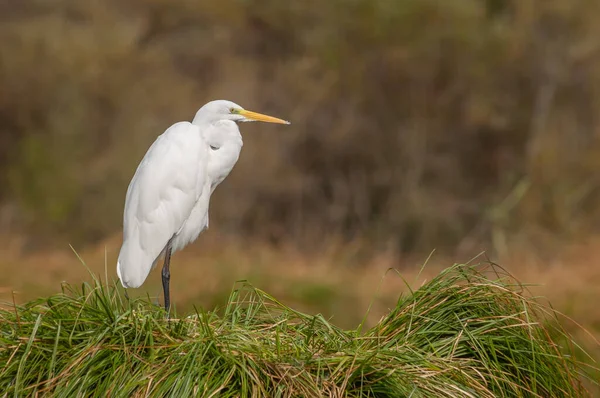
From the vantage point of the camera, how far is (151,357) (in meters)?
2.82

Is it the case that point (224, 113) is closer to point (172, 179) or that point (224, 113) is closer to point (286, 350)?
point (172, 179)

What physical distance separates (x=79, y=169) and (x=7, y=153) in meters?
0.92

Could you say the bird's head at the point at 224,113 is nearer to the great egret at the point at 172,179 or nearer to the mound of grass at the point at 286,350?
the great egret at the point at 172,179

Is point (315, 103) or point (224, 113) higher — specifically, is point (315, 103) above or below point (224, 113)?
above

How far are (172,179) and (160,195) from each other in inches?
3.4

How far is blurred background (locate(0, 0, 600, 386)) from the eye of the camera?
1042 cm

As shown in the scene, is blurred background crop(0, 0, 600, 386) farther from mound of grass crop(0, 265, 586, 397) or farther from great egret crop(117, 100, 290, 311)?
mound of grass crop(0, 265, 586, 397)

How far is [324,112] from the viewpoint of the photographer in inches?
438

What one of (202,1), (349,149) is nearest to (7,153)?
(202,1)

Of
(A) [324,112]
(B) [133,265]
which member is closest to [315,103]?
(A) [324,112]

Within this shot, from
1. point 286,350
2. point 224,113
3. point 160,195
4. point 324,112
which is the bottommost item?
Result: point 286,350

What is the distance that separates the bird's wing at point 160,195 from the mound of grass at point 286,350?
78 cm

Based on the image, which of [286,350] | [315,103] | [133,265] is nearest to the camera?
[286,350]

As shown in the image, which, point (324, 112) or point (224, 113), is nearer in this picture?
point (224, 113)
